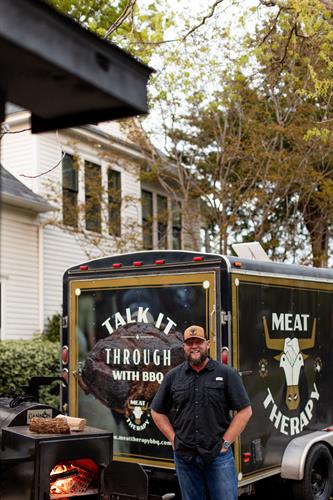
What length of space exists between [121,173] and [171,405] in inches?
577

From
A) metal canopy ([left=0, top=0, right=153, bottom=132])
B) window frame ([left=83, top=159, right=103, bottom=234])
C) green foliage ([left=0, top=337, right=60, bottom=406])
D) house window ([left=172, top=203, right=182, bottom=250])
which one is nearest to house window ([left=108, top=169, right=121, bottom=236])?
window frame ([left=83, top=159, right=103, bottom=234])

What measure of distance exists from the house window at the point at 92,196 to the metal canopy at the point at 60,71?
1472cm

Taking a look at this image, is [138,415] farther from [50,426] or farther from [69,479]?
[50,426]

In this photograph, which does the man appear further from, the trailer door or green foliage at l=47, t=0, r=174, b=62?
green foliage at l=47, t=0, r=174, b=62

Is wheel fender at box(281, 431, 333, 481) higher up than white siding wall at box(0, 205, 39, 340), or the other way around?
white siding wall at box(0, 205, 39, 340)

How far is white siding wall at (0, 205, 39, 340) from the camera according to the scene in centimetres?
1652

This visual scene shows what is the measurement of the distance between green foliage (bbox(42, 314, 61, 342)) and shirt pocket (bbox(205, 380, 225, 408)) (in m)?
11.9

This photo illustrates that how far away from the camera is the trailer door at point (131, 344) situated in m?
7.15

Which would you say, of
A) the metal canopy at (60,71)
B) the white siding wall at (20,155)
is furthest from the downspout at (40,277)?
the metal canopy at (60,71)

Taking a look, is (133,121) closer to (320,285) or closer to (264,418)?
(320,285)

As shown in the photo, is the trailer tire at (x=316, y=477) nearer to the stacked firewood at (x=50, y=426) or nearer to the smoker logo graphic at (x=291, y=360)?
the smoker logo graphic at (x=291, y=360)

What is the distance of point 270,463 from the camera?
24.3 feet

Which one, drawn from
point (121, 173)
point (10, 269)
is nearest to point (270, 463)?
point (10, 269)

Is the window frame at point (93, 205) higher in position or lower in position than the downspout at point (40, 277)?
higher
